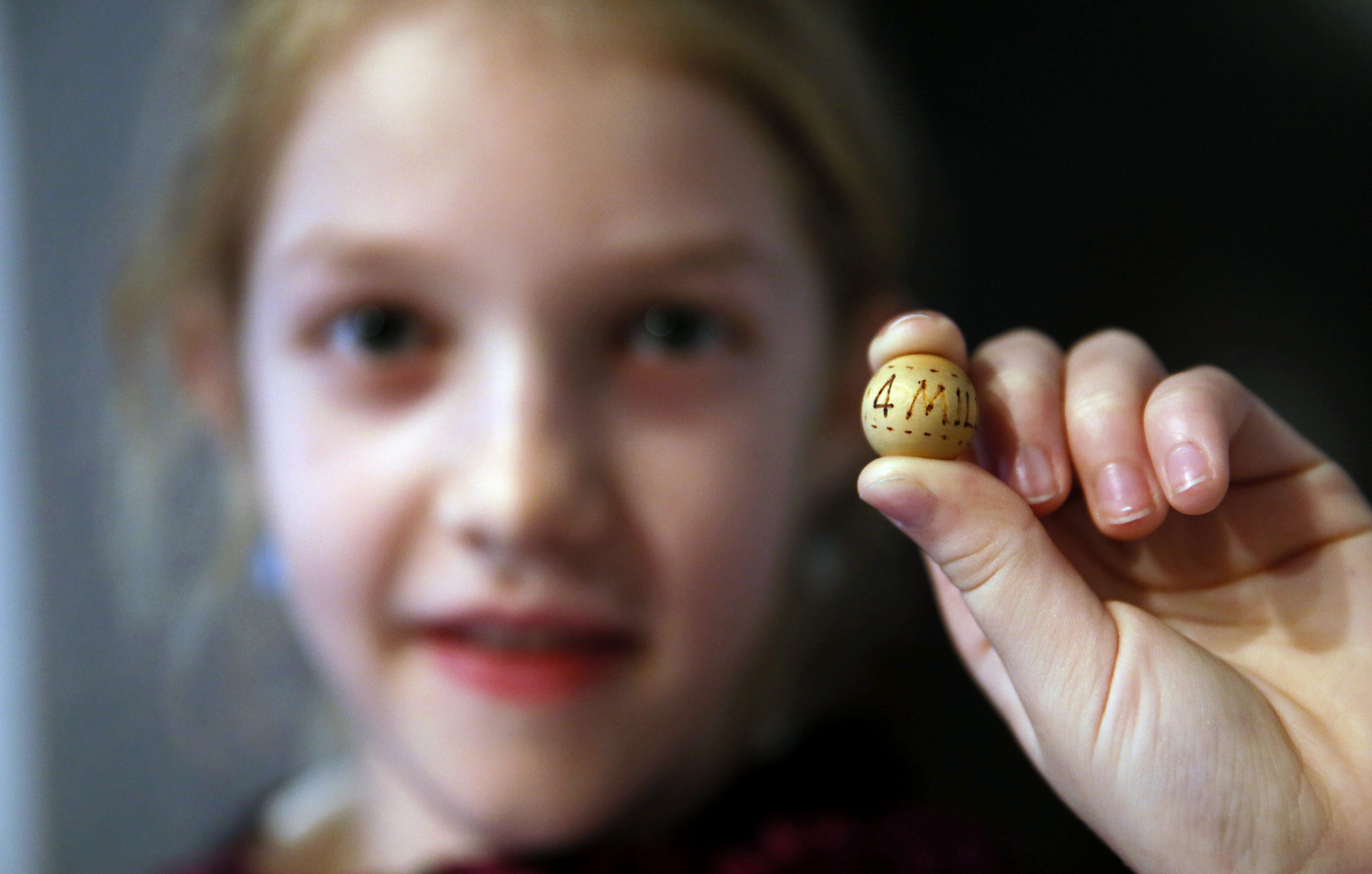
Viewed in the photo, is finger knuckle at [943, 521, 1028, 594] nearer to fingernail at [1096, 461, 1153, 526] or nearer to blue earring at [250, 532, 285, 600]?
fingernail at [1096, 461, 1153, 526]

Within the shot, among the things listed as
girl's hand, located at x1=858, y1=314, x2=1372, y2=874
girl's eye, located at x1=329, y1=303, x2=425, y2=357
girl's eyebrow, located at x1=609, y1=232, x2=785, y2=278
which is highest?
girl's eye, located at x1=329, y1=303, x2=425, y2=357

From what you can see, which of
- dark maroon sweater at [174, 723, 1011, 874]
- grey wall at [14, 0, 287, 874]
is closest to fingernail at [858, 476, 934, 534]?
dark maroon sweater at [174, 723, 1011, 874]

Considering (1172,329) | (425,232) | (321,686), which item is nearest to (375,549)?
(425,232)

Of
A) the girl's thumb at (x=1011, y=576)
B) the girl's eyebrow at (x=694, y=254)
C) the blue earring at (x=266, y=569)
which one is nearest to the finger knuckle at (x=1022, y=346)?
the girl's thumb at (x=1011, y=576)

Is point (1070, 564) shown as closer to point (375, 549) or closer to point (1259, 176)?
point (375, 549)

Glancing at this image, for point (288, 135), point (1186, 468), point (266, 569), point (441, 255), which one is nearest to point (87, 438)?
point (266, 569)
